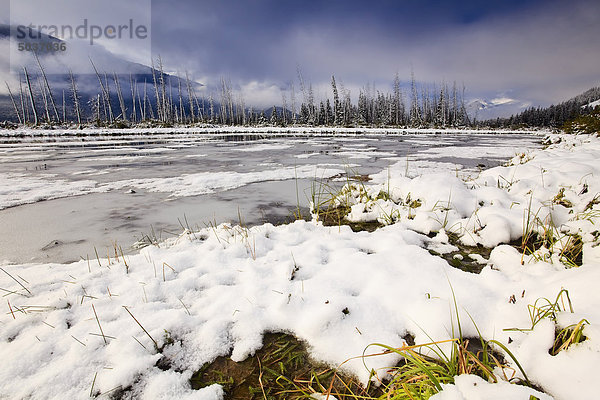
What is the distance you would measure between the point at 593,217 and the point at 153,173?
8.29 m

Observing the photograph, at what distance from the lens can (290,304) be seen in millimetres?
1634

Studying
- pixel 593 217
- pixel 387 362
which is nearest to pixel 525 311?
pixel 387 362

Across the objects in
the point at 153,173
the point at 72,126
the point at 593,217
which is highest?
the point at 72,126

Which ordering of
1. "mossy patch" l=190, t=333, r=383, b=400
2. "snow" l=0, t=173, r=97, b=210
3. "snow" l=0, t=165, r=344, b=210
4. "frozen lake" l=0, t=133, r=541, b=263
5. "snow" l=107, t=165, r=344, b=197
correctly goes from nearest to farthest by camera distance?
"mossy patch" l=190, t=333, r=383, b=400
"frozen lake" l=0, t=133, r=541, b=263
"snow" l=0, t=173, r=97, b=210
"snow" l=0, t=165, r=344, b=210
"snow" l=107, t=165, r=344, b=197

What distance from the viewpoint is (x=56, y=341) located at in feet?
4.70

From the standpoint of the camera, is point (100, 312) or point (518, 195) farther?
point (518, 195)

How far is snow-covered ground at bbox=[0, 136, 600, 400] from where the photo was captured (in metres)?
1.18

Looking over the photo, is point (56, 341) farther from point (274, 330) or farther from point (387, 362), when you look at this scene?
point (387, 362)

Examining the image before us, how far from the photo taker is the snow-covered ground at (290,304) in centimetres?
118

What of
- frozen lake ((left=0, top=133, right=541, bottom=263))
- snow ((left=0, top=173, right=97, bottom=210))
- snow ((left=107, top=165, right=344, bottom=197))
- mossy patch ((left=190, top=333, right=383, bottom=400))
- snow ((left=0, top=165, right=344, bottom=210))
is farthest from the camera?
snow ((left=107, top=165, right=344, bottom=197))

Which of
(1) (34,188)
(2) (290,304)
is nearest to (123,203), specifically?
(1) (34,188)

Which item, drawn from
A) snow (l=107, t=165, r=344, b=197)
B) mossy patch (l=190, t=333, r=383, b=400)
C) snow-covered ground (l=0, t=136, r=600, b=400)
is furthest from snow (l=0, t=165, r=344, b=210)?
mossy patch (l=190, t=333, r=383, b=400)

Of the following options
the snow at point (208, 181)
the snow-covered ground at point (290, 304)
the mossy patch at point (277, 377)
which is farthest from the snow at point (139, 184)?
the mossy patch at point (277, 377)

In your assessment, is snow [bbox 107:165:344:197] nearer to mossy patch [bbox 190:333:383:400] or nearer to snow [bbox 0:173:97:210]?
snow [bbox 0:173:97:210]
